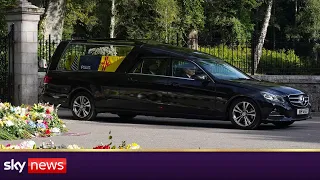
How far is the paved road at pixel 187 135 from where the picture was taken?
448 inches

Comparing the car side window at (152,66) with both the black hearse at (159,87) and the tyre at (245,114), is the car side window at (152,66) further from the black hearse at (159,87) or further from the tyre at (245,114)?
the tyre at (245,114)

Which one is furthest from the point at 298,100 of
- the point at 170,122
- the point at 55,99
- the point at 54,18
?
the point at 54,18

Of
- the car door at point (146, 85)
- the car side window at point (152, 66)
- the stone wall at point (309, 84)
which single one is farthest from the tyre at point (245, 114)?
the stone wall at point (309, 84)

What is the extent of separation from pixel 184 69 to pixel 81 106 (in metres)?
2.68

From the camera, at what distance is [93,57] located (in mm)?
15938

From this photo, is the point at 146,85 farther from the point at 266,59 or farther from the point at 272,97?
the point at 266,59

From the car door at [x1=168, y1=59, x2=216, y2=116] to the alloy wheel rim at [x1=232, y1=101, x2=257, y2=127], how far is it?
1.61 ft

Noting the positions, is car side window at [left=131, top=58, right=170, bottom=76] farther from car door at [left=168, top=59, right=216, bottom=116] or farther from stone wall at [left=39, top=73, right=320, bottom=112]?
stone wall at [left=39, top=73, right=320, bottom=112]

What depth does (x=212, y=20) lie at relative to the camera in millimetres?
57938

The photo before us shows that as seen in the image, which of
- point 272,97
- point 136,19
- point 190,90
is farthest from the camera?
point 136,19

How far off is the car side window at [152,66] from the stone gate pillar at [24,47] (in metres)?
4.14

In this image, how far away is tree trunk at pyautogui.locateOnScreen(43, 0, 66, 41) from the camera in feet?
89.0

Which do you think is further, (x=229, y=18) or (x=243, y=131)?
(x=229, y=18)

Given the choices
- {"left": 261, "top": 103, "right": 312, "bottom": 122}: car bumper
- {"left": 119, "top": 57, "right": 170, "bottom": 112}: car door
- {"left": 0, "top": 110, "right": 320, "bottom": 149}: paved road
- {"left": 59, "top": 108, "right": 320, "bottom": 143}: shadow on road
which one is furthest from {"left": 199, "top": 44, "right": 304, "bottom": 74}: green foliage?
{"left": 261, "top": 103, "right": 312, "bottom": 122}: car bumper
